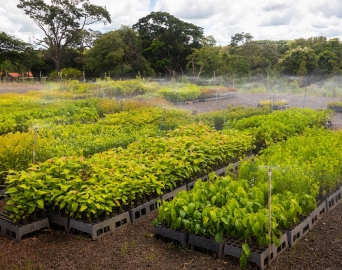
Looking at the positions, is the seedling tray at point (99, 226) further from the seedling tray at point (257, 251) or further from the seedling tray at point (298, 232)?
the seedling tray at point (298, 232)

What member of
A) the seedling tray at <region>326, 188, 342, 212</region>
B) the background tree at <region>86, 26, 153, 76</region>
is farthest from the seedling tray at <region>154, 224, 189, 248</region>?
the background tree at <region>86, 26, 153, 76</region>

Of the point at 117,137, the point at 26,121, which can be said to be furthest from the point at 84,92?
the point at 117,137

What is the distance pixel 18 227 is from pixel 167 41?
110 ft

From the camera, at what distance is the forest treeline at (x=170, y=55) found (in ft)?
93.2

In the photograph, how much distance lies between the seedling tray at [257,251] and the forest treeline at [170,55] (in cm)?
2222

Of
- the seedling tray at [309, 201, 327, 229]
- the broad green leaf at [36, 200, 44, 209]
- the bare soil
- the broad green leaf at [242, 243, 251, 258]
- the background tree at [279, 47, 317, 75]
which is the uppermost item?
the background tree at [279, 47, 317, 75]

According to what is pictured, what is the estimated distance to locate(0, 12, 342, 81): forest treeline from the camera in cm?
2840

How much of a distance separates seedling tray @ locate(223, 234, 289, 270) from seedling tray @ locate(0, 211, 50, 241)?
2111 millimetres

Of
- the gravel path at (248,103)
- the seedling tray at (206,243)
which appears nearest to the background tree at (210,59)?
the gravel path at (248,103)

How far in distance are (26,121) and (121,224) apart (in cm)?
565

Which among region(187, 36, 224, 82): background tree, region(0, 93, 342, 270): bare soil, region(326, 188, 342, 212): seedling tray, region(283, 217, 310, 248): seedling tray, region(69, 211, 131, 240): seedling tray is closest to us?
region(0, 93, 342, 270): bare soil

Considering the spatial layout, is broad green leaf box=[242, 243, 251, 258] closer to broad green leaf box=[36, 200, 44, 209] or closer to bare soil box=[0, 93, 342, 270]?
bare soil box=[0, 93, 342, 270]

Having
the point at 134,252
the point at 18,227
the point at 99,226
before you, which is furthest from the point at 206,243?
the point at 18,227

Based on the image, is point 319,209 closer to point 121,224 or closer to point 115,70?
point 121,224
